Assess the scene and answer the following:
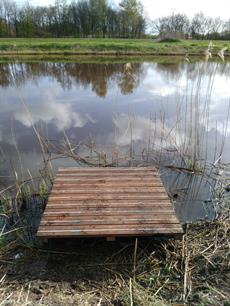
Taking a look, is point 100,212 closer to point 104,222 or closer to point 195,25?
point 104,222

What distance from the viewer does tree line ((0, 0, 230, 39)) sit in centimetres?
3578

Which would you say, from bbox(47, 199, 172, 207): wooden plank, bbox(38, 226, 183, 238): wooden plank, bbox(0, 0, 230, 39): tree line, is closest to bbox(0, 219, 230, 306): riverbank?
bbox(38, 226, 183, 238): wooden plank

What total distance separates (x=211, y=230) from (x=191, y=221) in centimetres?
32

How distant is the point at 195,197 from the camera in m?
4.05

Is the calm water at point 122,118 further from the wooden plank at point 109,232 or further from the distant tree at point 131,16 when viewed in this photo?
the distant tree at point 131,16

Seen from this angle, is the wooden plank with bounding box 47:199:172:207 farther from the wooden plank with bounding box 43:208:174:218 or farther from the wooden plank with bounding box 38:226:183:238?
the wooden plank with bounding box 38:226:183:238

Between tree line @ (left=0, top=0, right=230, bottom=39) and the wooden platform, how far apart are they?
35251mm

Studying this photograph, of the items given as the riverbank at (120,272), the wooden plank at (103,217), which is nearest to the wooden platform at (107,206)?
the wooden plank at (103,217)

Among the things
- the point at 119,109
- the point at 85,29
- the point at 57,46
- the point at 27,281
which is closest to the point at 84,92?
the point at 119,109

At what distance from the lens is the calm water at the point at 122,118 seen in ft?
15.5

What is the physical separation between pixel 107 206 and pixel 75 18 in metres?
39.3

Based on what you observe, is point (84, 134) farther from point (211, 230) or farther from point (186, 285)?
point (186, 285)

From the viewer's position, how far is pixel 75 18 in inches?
1484

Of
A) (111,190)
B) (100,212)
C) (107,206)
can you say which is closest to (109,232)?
(100,212)
